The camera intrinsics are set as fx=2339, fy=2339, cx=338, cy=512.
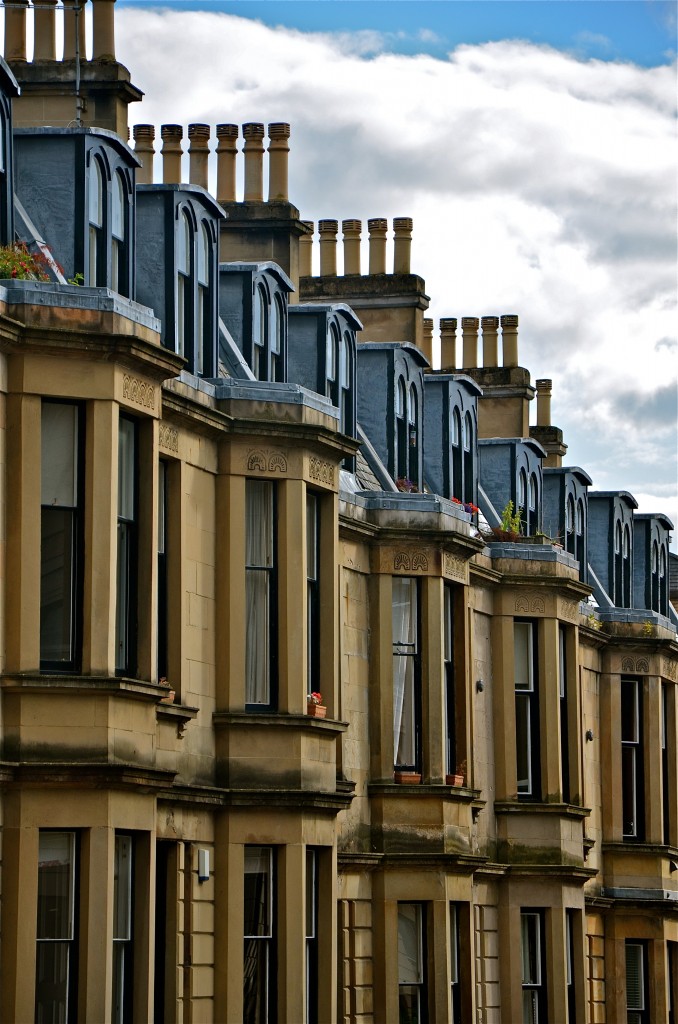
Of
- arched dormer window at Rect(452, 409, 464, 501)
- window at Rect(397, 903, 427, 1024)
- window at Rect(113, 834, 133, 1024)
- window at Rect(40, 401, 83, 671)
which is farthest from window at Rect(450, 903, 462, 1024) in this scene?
window at Rect(40, 401, 83, 671)

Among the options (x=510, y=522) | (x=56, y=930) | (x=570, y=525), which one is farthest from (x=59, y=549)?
(x=570, y=525)

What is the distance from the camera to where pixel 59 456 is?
22812mm

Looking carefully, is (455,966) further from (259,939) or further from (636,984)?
(636,984)

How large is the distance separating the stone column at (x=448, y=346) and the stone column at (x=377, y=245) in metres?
5.49

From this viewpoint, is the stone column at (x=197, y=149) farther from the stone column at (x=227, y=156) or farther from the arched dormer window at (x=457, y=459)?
the arched dormer window at (x=457, y=459)

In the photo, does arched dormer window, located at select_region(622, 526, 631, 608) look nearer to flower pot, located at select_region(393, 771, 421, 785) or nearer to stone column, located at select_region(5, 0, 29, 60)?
flower pot, located at select_region(393, 771, 421, 785)

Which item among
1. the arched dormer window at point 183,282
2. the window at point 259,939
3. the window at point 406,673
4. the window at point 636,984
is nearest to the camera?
the window at point 259,939

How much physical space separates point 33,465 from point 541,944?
17768 mm

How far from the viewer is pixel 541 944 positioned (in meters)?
37.4

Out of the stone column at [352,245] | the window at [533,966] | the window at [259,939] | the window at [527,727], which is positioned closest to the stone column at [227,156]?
the stone column at [352,245]

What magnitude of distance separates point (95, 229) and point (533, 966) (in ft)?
53.7

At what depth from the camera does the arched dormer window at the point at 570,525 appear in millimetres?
45469

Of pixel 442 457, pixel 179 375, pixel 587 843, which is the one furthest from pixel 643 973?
pixel 179 375

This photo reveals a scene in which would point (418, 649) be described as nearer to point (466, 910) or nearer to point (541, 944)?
point (466, 910)
